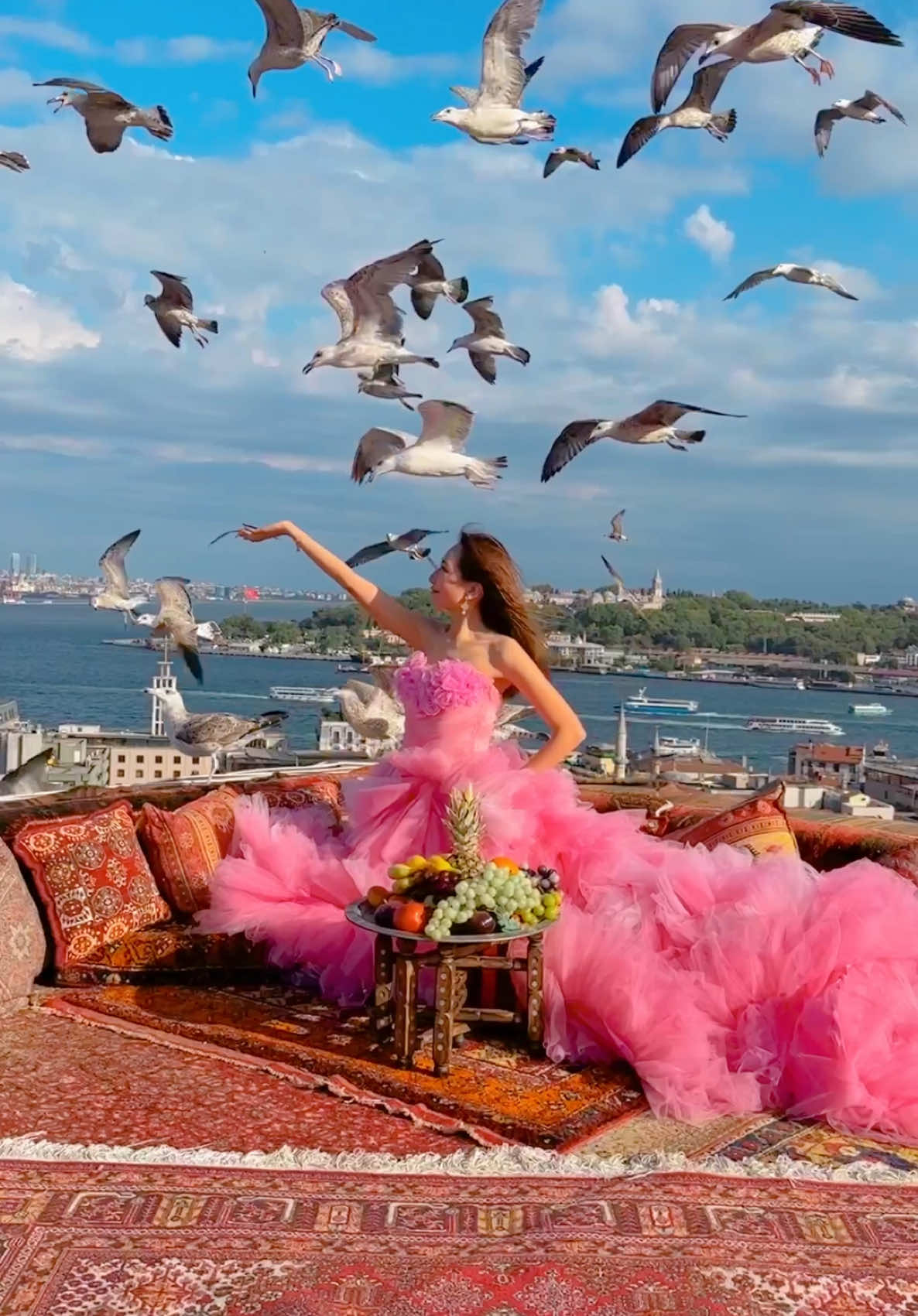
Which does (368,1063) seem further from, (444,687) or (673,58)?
(673,58)

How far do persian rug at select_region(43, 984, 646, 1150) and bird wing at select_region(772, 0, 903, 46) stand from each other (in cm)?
422

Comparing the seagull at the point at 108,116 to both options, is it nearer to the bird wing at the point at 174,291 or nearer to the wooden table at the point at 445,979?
the bird wing at the point at 174,291

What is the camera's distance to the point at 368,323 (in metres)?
6.77

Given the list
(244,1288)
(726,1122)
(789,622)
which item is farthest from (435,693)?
(789,622)

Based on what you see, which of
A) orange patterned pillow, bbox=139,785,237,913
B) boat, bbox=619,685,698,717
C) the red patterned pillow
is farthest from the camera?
boat, bbox=619,685,698,717

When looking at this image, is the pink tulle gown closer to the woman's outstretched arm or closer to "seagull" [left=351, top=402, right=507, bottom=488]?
the woman's outstretched arm

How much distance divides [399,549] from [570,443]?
1.17 meters

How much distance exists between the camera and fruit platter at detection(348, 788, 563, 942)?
3404 millimetres

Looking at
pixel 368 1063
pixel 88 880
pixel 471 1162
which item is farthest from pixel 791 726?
pixel 471 1162

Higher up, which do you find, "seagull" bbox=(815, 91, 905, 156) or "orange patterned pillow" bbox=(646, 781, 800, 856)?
"seagull" bbox=(815, 91, 905, 156)

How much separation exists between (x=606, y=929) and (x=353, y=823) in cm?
101

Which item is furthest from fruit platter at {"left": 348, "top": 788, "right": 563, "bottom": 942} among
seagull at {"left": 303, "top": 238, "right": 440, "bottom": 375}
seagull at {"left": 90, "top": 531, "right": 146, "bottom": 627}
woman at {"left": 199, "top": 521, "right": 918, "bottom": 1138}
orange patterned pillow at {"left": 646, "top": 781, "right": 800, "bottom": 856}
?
seagull at {"left": 90, "top": 531, "right": 146, "bottom": 627}

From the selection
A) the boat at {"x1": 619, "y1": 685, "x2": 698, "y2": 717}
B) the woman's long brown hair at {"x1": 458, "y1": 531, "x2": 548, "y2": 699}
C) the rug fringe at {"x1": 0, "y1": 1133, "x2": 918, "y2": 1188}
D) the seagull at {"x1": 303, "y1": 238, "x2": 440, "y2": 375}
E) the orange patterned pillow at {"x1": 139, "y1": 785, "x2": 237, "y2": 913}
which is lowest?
the rug fringe at {"x1": 0, "y1": 1133, "x2": 918, "y2": 1188}

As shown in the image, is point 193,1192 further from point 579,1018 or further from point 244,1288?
point 579,1018
